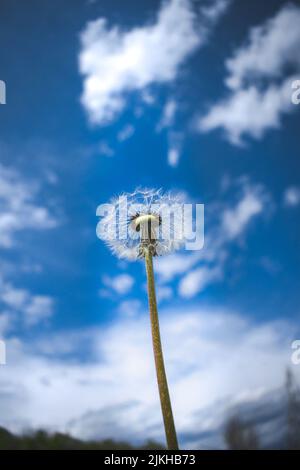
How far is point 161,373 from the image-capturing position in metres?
15.7

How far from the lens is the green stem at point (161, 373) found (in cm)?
1461

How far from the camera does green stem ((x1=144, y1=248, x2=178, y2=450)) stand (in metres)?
14.6

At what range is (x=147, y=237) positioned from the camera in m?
19.6

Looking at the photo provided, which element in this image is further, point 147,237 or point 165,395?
point 147,237

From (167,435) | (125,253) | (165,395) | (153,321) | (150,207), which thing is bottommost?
(167,435)
